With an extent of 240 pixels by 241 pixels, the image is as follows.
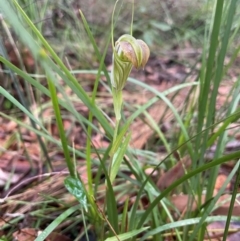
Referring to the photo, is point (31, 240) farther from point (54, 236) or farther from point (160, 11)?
point (160, 11)

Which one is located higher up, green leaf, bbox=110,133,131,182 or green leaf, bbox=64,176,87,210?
green leaf, bbox=110,133,131,182

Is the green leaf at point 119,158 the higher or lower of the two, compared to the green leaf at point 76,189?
higher

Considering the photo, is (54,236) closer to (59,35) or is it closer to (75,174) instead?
(75,174)

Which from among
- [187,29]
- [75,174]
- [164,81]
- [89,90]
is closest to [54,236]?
[75,174]

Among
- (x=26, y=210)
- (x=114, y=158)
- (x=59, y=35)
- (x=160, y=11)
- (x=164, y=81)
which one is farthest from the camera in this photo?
(x=160, y=11)

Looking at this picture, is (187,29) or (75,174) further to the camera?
(187,29)

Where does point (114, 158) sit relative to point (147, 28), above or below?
above

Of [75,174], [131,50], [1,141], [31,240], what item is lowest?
[1,141]

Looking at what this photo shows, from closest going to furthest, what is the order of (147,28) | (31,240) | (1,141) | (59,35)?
(31,240) → (1,141) → (59,35) → (147,28)
